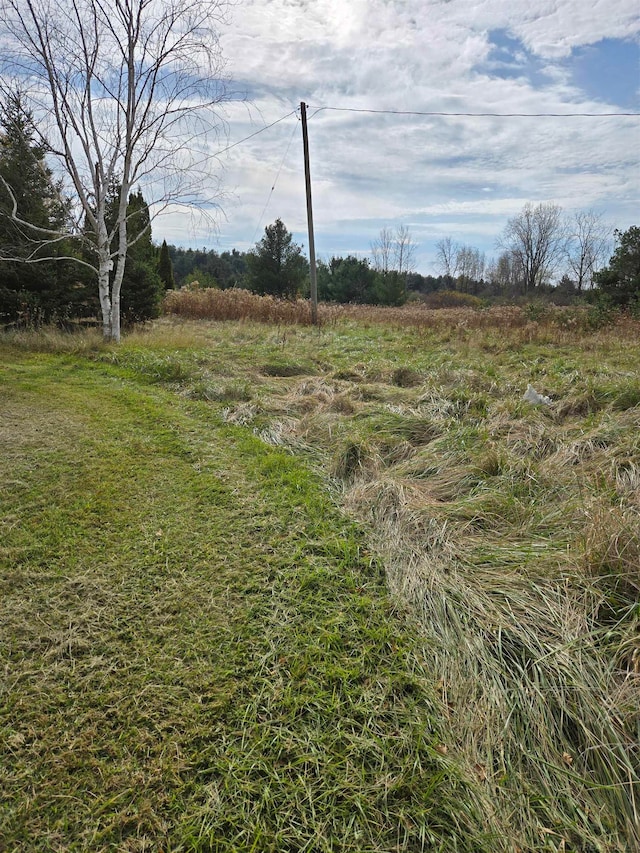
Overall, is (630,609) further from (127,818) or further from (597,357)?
(597,357)

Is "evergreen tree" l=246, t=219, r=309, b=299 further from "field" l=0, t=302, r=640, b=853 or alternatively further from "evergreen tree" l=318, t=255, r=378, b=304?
"field" l=0, t=302, r=640, b=853

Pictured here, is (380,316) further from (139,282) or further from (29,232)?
(29,232)

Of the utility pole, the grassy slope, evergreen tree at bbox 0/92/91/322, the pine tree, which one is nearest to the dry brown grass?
the utility pole

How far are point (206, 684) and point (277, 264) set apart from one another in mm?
22436

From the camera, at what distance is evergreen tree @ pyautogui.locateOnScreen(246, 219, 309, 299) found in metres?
21.5

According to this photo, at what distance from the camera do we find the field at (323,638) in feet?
4.17

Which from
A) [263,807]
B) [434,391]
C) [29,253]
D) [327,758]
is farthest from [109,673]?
[29,253]

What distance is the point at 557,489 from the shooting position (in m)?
2.86

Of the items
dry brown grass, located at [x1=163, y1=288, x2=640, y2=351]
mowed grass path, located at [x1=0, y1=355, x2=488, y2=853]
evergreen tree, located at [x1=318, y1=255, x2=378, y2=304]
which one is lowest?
mowed grass path, located at [x1=0, y1=355, x2=488, y2=853]

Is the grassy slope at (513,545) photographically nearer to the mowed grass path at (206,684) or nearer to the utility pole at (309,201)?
the mowed grass path at (206,684)

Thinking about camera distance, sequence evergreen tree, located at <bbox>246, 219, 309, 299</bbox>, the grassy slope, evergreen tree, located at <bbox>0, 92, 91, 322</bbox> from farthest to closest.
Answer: evergreen tree, located at <bbox>246, 219, 309, 299</bbox>, evergreen tree, located at <bbox>0, 92, 91, 322</bbox>, the grassy slope

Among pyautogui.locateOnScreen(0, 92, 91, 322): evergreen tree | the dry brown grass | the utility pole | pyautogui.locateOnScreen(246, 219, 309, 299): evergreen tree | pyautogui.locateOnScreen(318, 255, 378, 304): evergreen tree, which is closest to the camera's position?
pyautogui.locateOnScreen(0, 92, 91, 322): evergreen tree

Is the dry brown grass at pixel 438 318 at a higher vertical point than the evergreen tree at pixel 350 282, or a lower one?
lower

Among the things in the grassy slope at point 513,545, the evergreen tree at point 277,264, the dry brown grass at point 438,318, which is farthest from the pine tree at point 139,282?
the evergreen tree at point 277,264
